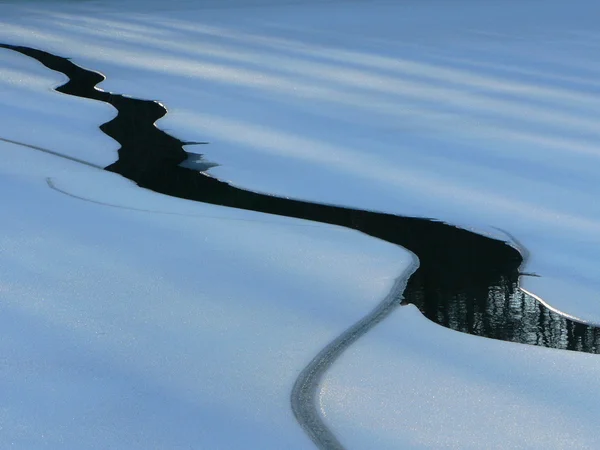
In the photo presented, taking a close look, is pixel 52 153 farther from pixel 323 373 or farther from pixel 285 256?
pixel 323 373

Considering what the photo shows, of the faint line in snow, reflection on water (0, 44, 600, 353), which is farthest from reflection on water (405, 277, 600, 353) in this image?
the faint line in snow

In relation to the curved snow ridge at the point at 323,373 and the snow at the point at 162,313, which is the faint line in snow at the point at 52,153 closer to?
the snow at the point at 162,313

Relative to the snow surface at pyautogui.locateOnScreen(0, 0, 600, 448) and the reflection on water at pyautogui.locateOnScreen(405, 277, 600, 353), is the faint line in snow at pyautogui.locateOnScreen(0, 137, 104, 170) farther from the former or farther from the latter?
the reflection on water at pyautogui.locateOnScreen(405, 277, 600, 353)

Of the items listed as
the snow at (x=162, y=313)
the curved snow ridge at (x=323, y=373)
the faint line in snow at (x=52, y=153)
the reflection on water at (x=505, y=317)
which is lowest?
the faint line in snow at (x=52, y=153)

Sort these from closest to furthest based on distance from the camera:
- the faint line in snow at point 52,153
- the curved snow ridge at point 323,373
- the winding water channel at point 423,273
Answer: the curved snow ridge at point 323,373
the winding water channel at point 423,273
the faint line in snow at point 52,153

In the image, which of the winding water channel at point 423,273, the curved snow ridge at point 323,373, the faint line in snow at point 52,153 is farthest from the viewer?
the faint line in snow at point 52,153

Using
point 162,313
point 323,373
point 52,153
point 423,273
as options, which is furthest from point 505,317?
point 52,153

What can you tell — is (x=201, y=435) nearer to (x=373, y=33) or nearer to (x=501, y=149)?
(x=501, y=149)

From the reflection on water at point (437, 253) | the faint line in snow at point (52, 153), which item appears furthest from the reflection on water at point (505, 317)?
the faint line in snow at point (52, 153)

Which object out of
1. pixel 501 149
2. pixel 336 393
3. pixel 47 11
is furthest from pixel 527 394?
pixel 47 11
